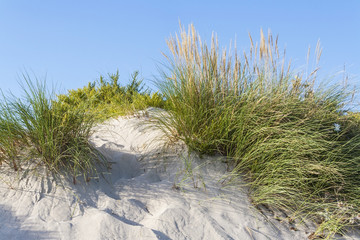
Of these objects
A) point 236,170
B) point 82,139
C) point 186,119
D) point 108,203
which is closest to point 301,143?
point 236,170

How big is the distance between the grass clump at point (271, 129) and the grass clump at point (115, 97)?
4.52 feet

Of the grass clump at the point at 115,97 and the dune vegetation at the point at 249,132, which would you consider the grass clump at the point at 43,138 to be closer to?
the dune vegetation at the point at 249,132

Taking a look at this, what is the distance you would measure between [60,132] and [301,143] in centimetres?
230

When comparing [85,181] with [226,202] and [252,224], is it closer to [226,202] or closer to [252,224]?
[226,202]

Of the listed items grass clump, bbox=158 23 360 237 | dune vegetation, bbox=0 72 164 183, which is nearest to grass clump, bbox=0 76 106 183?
dune vegetation, bbox=0 72 164 183

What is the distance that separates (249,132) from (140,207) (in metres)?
1.35

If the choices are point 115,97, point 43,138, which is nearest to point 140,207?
point 43,138

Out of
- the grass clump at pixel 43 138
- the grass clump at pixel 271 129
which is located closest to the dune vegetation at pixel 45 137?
the grass clump at pixel 43 138

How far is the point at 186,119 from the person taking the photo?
351 cm

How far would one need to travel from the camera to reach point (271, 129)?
131 inches

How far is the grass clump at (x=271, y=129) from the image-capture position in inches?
124

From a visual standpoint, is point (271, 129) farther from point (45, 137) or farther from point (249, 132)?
point (45, 137)

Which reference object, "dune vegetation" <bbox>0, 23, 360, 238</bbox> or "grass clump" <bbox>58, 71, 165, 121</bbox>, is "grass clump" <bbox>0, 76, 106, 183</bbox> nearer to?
"dune vegetation" <bbox>0, 23, 360, 238</bbox>

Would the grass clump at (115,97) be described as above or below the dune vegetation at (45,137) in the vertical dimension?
above
